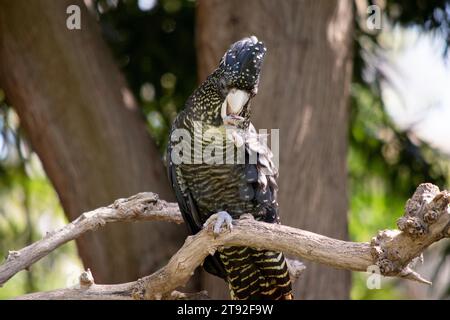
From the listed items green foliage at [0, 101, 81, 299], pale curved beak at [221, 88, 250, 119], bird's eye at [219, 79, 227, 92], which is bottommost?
green foliage at [0, 101, 81, 299]

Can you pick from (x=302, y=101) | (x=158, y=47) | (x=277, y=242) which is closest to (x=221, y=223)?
(x=277, y=242)

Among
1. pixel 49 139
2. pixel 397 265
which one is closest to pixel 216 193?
pixel 397 265

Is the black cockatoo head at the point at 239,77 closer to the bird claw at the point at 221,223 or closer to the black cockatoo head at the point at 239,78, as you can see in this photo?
the black cockatoo head at the point at 239,78

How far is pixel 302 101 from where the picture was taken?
580 cm

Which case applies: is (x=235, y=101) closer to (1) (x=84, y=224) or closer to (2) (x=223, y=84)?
(2) (x=223, y=84)

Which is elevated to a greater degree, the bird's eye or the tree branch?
the bird's eye

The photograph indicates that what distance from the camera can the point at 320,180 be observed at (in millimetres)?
5766

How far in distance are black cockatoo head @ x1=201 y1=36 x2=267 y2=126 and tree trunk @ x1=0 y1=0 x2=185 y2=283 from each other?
1.95 meters

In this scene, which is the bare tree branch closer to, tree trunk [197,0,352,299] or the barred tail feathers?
the barred tail feathers

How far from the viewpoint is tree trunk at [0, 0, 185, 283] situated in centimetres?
568

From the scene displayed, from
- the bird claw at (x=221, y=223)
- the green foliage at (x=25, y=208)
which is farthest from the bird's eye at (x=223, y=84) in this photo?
the green foliage at (x=25, y=208)

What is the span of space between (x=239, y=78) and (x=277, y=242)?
0.92 meters

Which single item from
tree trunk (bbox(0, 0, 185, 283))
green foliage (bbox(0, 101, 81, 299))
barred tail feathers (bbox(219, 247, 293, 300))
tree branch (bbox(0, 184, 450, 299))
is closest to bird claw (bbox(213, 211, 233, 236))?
tree branch (bbox(0, 184, 450, 299))

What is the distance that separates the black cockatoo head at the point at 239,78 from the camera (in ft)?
12.9
